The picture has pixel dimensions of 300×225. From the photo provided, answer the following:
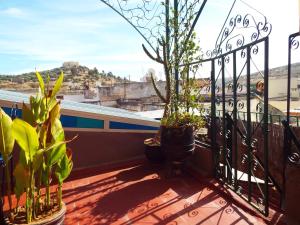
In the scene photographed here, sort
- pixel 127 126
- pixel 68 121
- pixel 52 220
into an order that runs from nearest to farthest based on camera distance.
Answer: pixel 52 220 < pixel 68 121 < pixel 127 126

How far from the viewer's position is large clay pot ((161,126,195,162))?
11.6 feet

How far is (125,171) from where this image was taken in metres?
4.30

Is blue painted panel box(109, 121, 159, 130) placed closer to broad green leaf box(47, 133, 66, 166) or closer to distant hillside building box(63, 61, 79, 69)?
broad green leaf box(47, 133, 66, 166)

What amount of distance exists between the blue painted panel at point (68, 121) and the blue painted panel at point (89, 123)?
6cm

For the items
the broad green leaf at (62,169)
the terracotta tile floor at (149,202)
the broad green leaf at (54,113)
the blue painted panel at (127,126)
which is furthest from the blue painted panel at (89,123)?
the broad green leaf at (54,113)

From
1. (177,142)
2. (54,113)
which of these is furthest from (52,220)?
(177,142)

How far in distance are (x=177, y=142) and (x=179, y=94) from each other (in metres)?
0.76

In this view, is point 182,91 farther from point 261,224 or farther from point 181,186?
point 261,224

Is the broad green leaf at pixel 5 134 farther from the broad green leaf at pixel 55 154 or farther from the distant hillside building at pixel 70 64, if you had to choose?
the distant hillside building at pixel 70 64

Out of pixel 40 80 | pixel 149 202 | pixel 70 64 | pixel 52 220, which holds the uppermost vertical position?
pixel 70 64

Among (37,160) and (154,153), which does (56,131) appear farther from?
(154,153)

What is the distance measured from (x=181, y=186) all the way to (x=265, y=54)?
1.96 metres

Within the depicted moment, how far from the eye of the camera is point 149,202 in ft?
10.4

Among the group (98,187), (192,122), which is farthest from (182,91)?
(98,187)
